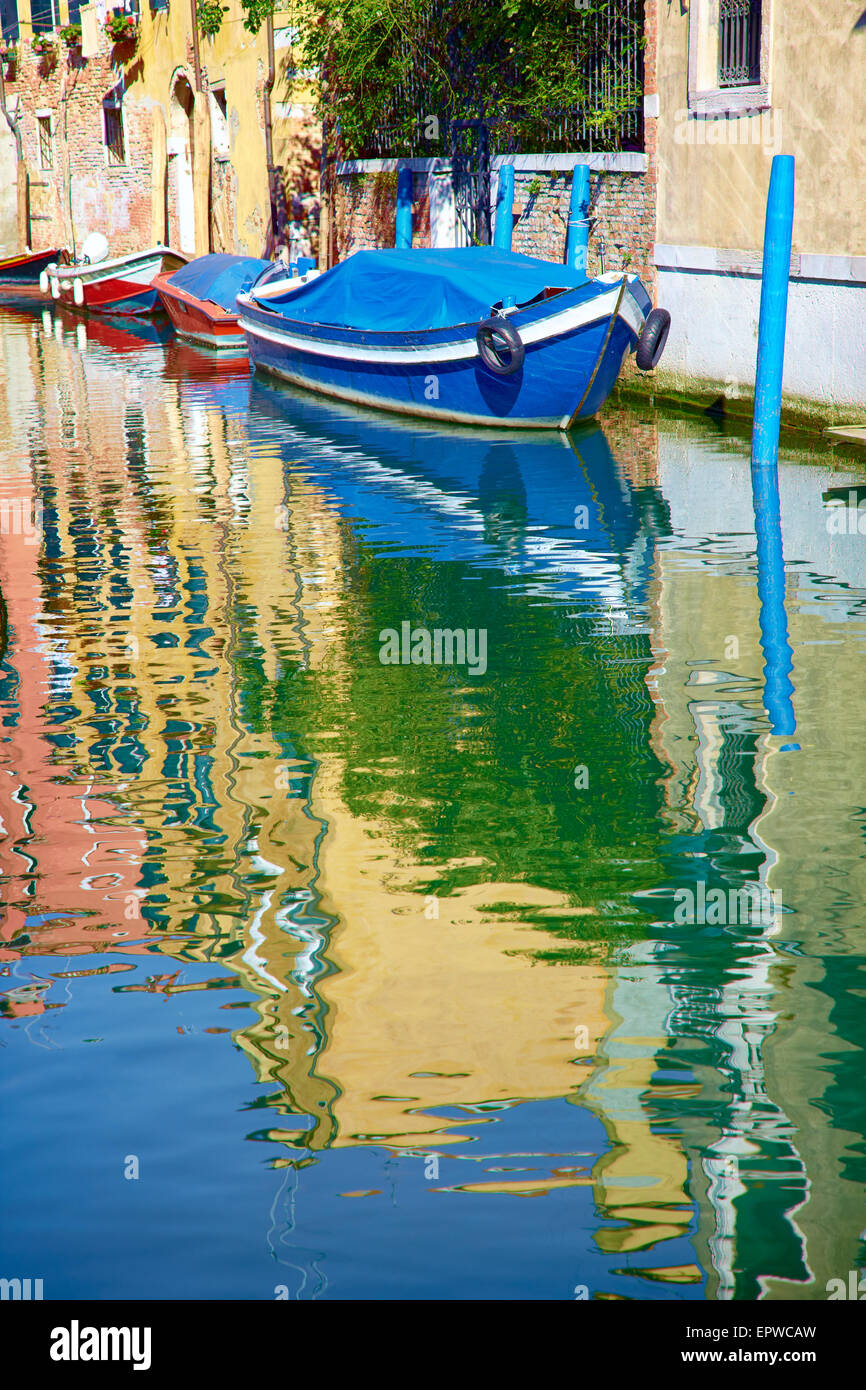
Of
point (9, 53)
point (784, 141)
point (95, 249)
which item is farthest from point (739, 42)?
point (9, 53)

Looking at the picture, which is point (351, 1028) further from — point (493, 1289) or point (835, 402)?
point (835, 402)

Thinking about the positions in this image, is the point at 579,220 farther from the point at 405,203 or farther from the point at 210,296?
the point at 210,296

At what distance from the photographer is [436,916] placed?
4.32 meters

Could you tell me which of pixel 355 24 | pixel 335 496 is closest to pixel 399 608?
pixel 335 496

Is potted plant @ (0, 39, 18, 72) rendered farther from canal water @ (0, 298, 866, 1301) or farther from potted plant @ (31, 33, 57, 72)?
canal water @ (0, 298, 866, 1301)

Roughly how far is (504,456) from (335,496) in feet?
6.43

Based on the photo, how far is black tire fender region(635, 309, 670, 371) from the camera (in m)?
12.7

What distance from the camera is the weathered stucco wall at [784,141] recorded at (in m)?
11.3

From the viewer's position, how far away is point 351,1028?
374 centimetres

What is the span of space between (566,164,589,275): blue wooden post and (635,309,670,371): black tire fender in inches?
99.4

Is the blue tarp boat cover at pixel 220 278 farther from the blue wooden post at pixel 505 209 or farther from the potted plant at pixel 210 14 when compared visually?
the potted plant at pixel 210 14

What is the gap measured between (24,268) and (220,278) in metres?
11.3

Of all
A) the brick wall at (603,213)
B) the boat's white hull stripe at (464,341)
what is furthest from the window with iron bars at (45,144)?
the boat's white hull stripe at (464,341)

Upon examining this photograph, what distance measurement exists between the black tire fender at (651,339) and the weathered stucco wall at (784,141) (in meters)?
1.00
